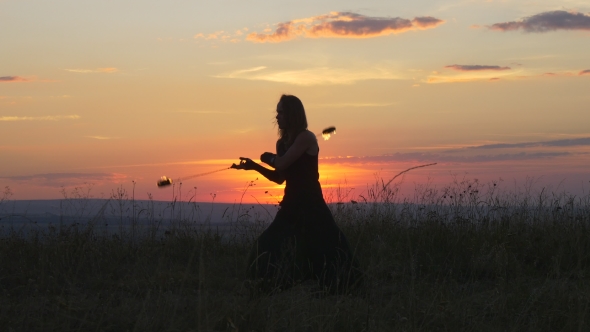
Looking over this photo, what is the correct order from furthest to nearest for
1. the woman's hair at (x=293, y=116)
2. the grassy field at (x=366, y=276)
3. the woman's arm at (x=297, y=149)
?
the woman's hair at (x=293, y=116) → the woman's arm at (x=297, y=149) → the grassy field at (x=366, y=276)

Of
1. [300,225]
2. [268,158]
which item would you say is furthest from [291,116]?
[300,225]

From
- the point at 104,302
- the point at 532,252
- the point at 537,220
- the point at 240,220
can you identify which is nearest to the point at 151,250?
Answer: the point at 240,220

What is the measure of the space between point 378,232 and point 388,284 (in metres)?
1.66

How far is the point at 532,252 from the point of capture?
736cm

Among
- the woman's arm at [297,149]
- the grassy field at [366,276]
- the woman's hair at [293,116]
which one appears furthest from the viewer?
the woman's hair at [293,116]

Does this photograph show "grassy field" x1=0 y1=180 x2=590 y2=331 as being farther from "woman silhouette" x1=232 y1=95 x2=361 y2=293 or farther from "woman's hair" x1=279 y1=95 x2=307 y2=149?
"woman's hair" x1=279 y1=95 x2=307 y2=149

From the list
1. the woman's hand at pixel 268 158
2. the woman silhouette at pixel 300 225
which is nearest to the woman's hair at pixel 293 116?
the woman silhouette at pixel 300 225

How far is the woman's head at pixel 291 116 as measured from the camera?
555cm

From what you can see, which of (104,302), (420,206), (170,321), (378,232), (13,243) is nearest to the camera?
(170,321)

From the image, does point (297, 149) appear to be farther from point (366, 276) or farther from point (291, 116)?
point (366, 276)

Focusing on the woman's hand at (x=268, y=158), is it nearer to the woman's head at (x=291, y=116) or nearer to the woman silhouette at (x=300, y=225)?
the woman silhouette at (x=300, y=225)

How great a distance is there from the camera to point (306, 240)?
18.2ft

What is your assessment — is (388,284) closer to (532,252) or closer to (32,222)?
(532,252)

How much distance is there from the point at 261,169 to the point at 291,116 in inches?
21.2
